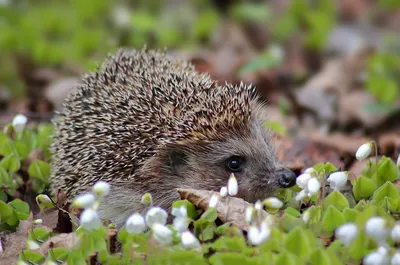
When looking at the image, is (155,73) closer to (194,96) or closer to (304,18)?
(194,96)

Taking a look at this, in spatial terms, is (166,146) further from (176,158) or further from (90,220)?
(90,220)

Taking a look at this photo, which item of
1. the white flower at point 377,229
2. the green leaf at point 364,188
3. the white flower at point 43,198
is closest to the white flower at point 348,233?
the white flower at point 377,229

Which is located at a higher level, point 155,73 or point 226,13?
point 226,13

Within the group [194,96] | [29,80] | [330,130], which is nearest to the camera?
[194,96]

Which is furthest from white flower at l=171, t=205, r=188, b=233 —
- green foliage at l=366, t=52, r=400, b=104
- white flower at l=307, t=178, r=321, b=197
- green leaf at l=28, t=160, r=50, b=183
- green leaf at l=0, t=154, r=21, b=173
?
green foliage at l=366, t=52, r=400, b=104

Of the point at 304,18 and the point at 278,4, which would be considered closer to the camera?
the point at 304,18

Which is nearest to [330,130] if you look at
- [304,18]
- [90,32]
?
[304,18]

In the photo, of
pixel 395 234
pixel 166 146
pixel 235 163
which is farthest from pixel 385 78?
pixel 395 234
